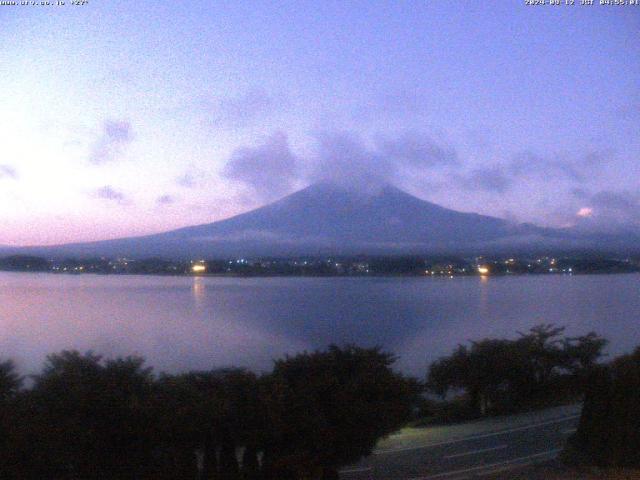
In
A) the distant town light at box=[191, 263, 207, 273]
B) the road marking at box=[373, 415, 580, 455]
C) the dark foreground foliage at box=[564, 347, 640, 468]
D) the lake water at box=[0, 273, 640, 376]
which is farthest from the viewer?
the distant town light at box=[191, 263, 207, 273]

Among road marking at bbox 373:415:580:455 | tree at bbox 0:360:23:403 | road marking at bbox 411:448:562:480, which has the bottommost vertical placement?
road marking at bbox 373:415:580:455

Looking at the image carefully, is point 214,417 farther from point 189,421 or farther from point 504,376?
point 504,376

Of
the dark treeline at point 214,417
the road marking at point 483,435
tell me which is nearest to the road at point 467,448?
the road marking at point 483,435

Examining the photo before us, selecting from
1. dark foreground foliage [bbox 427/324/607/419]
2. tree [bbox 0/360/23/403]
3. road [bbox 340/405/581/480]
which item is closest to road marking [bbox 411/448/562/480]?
road [bbox 340/405/581/480]

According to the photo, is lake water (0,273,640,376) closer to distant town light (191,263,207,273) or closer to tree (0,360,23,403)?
distant town light (191,263,207,273)

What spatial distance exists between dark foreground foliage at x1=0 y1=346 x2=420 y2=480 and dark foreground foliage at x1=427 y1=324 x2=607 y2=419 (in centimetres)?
771

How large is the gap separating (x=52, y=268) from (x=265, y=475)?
29.6m

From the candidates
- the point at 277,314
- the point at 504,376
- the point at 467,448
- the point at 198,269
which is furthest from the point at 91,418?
the point at 198,269

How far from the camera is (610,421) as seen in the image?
7930mm

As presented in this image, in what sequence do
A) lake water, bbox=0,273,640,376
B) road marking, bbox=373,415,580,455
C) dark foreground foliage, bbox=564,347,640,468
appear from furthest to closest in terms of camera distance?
1. lake water, bbox=0,273,640,376
2. road marking, bbox=373,415,580,455
3. dark foreground foliage, bbox=564,347,640,468

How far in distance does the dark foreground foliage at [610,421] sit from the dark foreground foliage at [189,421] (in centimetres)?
218

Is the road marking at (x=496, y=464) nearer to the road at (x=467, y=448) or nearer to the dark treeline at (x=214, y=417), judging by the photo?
the road at (x=467, y=448)

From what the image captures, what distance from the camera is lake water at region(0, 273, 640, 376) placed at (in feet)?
60.4

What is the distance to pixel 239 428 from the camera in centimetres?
687
